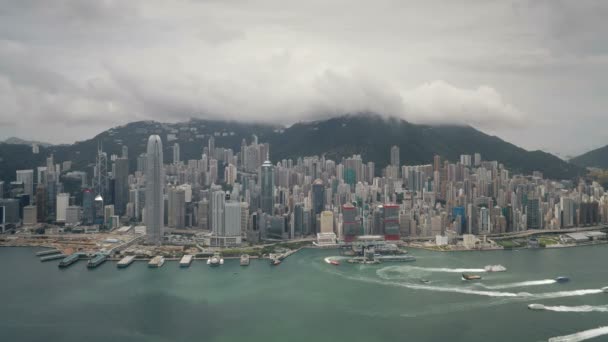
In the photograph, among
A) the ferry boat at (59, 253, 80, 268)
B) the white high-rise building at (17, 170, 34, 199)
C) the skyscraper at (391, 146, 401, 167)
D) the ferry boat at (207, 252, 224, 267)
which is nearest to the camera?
the ferry boat at (59, 253, 80, 268)

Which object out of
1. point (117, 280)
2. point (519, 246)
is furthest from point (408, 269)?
point (117, 280)

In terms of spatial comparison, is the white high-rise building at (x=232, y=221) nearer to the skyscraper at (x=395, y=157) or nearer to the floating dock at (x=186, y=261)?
the floating dock at (x=186, y=261)

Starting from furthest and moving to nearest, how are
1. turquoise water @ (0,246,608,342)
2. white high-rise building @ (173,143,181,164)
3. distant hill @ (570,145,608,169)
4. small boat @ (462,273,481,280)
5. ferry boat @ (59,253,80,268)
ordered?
1. distant hill @ (570,145,608,169)
2. white high-rise building @ (173,143,181,164)
3. ferry boat @ (59,253,80,268)
4. small boat @ (462,273,481,280)
5. turquoise water @ (0,246,608,342)

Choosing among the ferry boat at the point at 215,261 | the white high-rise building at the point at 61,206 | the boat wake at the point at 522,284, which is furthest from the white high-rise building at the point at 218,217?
the boat wake at the point at 522,284

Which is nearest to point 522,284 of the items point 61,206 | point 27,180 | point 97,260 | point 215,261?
point 215,261

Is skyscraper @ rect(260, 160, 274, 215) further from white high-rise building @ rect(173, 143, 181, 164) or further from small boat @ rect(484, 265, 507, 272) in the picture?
white high-rise building @ rect(173, 143, 181, 164)

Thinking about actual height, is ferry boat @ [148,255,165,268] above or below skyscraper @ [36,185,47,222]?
below

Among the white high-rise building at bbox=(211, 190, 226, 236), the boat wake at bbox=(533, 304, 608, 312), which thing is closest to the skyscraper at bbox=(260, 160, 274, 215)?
the white high-rise building at bbox=(211, 190, 226, 236)
